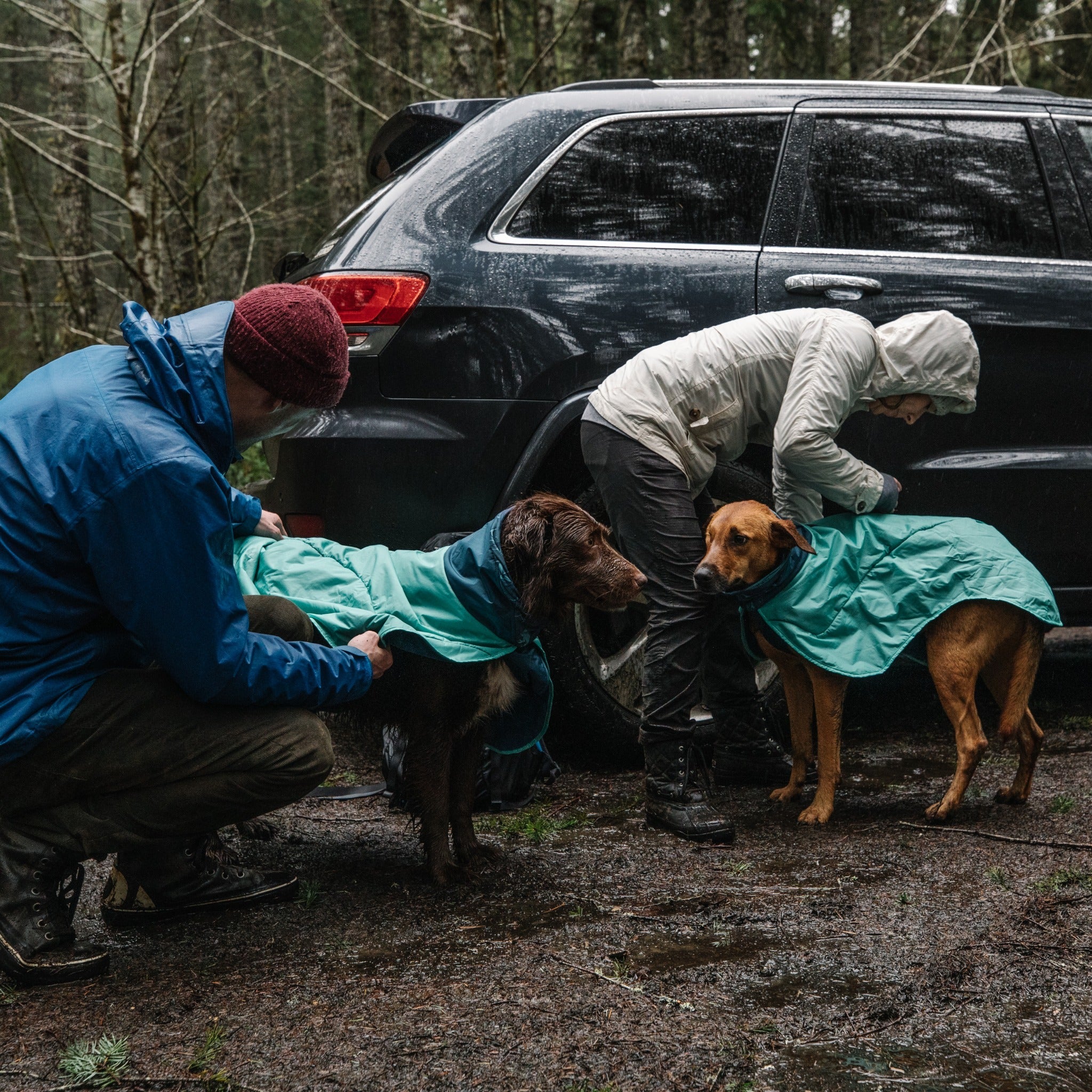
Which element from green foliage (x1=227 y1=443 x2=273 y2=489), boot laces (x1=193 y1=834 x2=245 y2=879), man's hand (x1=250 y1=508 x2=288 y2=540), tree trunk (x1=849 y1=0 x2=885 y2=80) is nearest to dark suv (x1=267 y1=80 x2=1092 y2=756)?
man's hand (x1=250 y1=508 x2=288 y2=540)

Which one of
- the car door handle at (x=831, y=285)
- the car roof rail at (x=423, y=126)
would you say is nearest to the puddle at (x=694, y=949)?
the car door handle at (x=831, y=285)

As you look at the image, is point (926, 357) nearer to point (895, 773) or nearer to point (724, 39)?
point (895, 773)

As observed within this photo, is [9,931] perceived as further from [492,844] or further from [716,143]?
[716,143]

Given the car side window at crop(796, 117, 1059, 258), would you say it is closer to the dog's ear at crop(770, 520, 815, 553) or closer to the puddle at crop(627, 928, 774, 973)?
the dog's ear at crop(770, 520, 815, 553)

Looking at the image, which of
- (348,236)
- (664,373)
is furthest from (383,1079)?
(348,236)

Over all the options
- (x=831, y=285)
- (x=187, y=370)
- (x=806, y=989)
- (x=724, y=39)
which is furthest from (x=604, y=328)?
(x=724, y=39)

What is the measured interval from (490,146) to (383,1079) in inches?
129

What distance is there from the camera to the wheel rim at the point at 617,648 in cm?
436

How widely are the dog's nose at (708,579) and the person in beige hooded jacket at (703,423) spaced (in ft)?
0.21

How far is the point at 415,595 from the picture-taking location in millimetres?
3316

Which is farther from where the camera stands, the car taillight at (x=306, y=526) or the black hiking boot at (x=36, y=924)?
the car taillight at (x=306, y=526)

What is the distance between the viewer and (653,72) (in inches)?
719

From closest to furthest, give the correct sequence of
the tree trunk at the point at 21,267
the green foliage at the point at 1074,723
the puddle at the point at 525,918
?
the puddle at the point at 525,918
the green foliage at the point at 1074,723
the tree trunk at the point at 21,267

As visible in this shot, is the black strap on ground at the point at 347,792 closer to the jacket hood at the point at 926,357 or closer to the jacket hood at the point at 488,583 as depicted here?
the jacket hood at the point at 488,583
